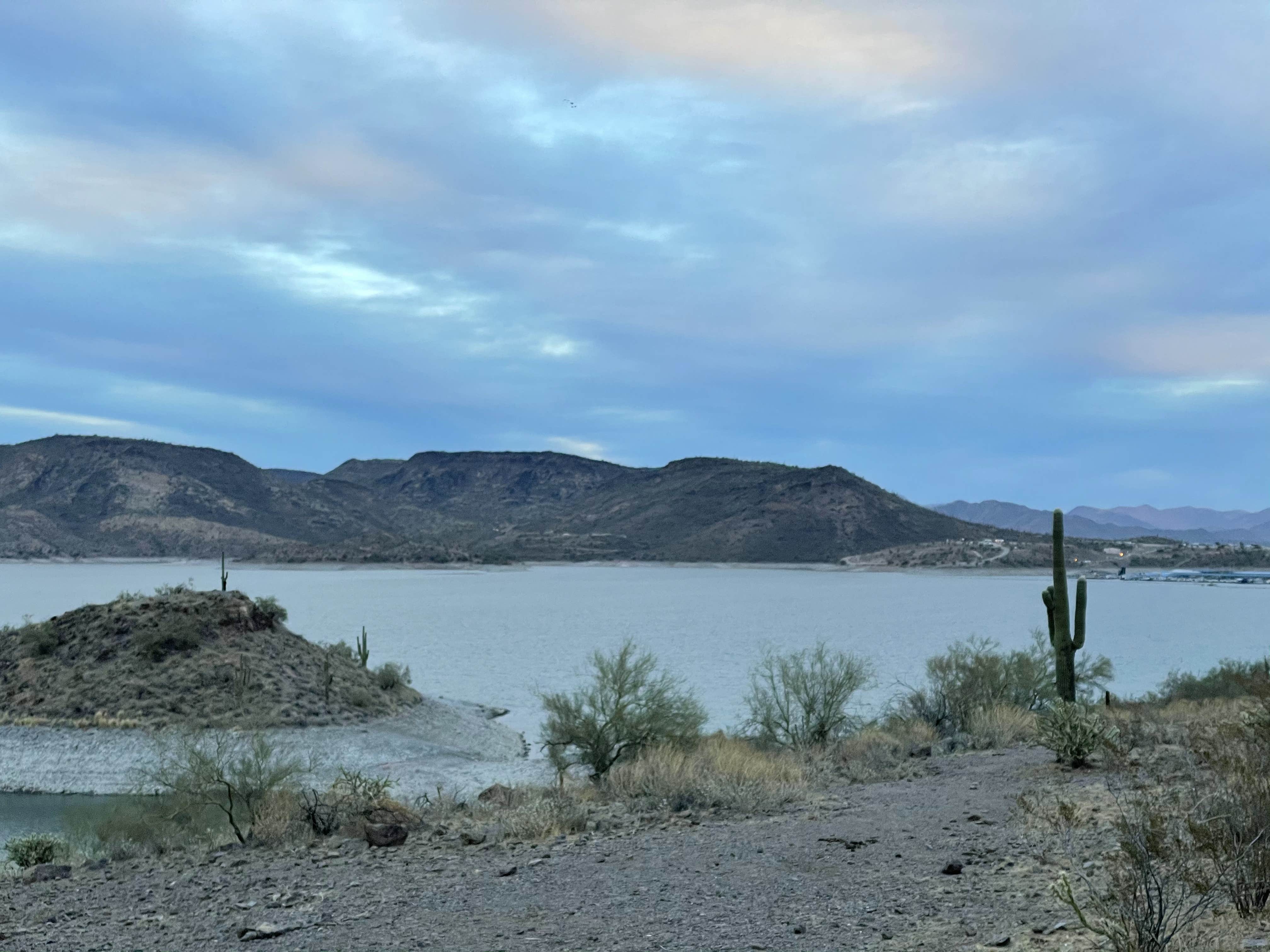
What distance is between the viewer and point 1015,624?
74.2m

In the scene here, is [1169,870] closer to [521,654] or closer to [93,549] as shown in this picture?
[521,654]

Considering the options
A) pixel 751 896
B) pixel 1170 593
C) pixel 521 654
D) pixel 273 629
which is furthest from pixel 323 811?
pixel 1170 593

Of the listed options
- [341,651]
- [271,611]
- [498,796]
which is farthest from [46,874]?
[341,651]

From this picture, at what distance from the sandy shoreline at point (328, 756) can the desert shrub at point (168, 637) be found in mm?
3746

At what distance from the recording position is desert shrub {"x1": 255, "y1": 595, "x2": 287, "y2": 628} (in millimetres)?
34344

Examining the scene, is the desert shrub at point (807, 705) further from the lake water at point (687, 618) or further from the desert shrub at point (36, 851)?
the desert shrub at point (36, 851)

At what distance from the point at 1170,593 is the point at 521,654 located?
88.5 meters

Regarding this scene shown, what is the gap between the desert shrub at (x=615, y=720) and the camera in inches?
725

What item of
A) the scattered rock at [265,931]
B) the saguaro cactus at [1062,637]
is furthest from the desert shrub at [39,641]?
the saguaro cactus at [1062,637]

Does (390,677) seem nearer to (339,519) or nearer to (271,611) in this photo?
(271,611)

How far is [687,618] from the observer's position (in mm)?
81438

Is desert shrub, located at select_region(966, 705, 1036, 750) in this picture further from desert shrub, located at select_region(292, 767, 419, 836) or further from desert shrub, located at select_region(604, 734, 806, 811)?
desert shrub, located at select_region(292, 767, 419, 836)

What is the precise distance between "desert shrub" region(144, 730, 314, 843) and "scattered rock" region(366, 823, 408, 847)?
213cm

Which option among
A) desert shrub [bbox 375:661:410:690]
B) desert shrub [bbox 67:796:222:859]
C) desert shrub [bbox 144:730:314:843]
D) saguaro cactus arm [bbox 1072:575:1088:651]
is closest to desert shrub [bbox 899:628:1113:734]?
saguaro cactus arm [bbox 1072:575:1088:651]
